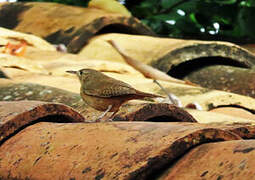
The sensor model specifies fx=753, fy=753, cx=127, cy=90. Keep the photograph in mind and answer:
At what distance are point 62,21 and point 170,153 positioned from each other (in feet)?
18.1

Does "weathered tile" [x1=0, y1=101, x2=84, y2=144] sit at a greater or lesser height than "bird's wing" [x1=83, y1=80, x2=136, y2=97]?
lesser

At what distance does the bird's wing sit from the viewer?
285 centimetres

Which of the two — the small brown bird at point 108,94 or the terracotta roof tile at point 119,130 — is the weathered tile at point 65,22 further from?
the small brown bird at point 108,94

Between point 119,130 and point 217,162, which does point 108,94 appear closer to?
point 119,130

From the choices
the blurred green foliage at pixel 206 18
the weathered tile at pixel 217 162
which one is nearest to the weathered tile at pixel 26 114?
the weathered tile at pixel 217 162

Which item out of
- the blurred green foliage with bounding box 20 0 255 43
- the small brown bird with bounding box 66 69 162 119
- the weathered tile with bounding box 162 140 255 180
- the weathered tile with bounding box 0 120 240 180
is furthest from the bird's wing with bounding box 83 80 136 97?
the blurred green foliage with bounding box 20 0 255 43

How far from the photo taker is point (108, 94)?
2.90 meters

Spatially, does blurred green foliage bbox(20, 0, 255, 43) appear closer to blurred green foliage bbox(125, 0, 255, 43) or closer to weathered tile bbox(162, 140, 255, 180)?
blurred green foliage bbox(125, 0, 255, 43)

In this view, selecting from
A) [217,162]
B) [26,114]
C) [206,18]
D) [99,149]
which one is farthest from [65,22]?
[217,162]

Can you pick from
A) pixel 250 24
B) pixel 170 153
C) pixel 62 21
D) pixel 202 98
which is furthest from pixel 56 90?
pixel 250 24

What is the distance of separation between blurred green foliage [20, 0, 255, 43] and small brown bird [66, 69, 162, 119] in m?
4.92

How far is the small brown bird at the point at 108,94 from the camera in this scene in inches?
113

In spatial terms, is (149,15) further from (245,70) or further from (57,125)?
(57,125)

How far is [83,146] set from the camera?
228cm
